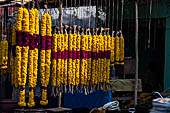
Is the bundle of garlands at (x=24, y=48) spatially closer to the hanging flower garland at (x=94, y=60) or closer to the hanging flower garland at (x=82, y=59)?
the hanging flower garland at (x=82, y=59)

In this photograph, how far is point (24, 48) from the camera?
946 cm

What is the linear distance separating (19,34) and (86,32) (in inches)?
77.2

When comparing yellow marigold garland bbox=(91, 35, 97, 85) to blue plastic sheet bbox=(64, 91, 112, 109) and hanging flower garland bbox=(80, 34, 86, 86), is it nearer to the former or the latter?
hanging flower garland bbox=(80, 34, 86, 86)

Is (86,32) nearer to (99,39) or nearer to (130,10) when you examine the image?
(99,39)

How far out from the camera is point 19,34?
941cm

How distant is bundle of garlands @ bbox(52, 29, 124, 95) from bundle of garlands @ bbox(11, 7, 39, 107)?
23.1 inches

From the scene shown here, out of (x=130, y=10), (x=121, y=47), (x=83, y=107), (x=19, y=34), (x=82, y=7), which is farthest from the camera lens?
(x=130, y=10)

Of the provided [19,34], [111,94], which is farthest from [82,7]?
[19,34]

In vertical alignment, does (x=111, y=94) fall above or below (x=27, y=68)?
below

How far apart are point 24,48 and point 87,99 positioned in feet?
10.1

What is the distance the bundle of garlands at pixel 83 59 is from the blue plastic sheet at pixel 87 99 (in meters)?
0.63

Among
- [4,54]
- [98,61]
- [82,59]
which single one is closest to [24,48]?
[82,59]

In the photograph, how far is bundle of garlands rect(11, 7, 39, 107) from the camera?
9430 mm

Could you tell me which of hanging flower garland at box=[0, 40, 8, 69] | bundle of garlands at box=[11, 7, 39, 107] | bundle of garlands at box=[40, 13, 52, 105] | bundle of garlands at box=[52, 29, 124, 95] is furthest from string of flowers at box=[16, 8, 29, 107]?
hanging flower garland at box=[0, 40, 8, 69]
